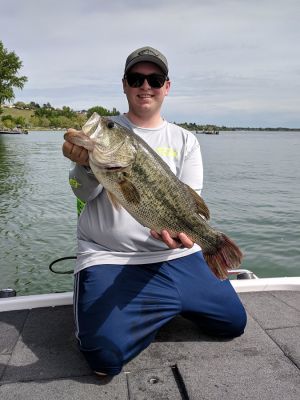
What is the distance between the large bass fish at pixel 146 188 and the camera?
3227 millimetres

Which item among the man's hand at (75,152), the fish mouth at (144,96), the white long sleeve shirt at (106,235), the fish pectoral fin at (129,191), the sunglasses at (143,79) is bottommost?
the white long sleeve shirt at (106,235)

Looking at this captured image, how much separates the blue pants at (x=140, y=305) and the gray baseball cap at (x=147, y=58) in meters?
1.90

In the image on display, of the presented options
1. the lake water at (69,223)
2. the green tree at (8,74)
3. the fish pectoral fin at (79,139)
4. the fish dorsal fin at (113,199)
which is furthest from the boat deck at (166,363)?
the green tree at (8,74)

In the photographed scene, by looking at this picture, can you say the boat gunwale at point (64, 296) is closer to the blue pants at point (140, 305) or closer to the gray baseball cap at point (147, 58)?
the blue pants at point (140, 305)

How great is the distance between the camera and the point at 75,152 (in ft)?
10.8

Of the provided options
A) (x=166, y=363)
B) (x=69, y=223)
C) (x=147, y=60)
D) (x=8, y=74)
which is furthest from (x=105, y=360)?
(x=8, y=74)

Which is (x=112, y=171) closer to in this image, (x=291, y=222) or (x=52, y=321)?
(x=52, y=321)

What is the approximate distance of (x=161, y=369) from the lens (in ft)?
10.9

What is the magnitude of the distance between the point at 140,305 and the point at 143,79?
2134mm

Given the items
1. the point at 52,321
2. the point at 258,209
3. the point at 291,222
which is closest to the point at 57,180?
the point at 258,209

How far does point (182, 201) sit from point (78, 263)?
118 centimetres

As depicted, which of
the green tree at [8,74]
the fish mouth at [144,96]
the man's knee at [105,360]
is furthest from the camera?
the green tree at [8,74]

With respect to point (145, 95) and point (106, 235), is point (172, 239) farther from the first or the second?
point (145, 95)

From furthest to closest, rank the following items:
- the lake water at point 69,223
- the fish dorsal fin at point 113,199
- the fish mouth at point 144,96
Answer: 1. the lake water at point 69,223
2. the fish mouth at point 144,96
3. the fish dorsal fin at point 113,199
